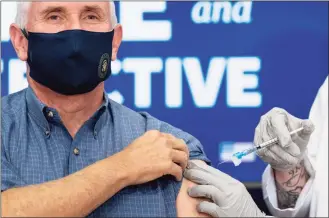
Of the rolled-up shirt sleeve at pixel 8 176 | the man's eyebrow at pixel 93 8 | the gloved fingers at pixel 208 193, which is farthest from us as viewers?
the gloved fingers at pixel 208 193

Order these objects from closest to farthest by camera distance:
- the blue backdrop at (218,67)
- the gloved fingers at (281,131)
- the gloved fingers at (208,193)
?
the gloved fingers at (208,193), the gloved fingers at (281,131), the blue backdrop at (218,67)

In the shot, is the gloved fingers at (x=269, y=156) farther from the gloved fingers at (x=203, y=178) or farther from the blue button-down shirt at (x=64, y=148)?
the blue button-down shirt at (x=64, y=148)

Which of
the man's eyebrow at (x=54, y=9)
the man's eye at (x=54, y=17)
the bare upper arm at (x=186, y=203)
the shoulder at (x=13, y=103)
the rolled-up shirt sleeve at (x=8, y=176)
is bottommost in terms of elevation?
the bare upper arm at (x=186, y=203)

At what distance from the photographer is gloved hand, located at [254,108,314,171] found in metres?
2.68

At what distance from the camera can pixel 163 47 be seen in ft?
11.0

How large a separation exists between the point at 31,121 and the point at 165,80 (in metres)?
0.97

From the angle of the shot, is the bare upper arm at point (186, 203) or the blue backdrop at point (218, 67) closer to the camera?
the bare upper arm at point (186, 203)

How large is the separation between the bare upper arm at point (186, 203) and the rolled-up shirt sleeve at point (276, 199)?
42 cm

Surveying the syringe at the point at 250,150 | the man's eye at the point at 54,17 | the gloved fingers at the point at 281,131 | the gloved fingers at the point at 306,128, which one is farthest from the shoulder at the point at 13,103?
the gloved fingers at the point at 306,128

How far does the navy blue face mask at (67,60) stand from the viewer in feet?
8.00

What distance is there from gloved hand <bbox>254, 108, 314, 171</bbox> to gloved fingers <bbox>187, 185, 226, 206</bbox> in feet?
0.83

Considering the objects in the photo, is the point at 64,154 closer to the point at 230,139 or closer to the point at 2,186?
the point at 2,186

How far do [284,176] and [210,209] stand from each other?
46 cm

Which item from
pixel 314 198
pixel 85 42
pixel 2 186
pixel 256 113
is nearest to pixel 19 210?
pixel 2 186
